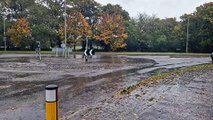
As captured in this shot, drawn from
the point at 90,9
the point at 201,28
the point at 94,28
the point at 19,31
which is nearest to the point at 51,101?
the point at 19,31

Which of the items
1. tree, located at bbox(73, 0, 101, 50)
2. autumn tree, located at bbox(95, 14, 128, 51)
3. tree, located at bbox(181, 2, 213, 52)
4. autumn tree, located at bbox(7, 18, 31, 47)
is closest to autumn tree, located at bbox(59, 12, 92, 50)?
autumn tree, located at bbox(95, 14, 128, 51)

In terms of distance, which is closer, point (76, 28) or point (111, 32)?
point (76, 28)

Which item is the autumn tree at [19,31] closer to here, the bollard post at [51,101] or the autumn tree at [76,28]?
the autumn tree at [76,28]

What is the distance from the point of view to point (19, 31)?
53.8 m

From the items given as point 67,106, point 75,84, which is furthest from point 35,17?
point 67,106

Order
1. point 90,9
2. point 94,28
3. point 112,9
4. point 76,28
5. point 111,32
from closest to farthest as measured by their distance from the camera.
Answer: point 76,28 → point 111,32 → point 94,28 → point 90,9 → point 112,9

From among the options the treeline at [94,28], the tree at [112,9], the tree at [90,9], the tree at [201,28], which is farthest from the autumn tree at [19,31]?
the tree at [201,28]

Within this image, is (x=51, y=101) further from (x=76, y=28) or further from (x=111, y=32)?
(x=111, y=32)

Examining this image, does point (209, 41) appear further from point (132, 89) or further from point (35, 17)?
point (132, 89)

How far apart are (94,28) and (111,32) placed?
447cm

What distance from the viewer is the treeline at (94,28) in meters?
55.0

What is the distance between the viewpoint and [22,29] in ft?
176

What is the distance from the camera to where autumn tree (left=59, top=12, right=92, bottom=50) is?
54312 mm

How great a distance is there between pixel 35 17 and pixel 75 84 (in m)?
48.4
